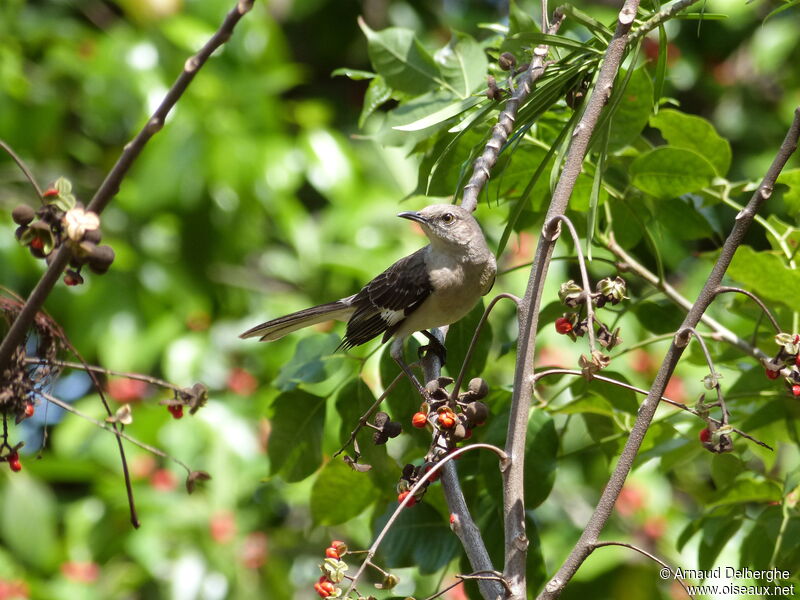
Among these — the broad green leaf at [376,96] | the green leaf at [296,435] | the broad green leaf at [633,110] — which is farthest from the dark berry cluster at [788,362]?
the broad green leaf at [376,96]

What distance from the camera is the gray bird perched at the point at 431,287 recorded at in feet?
9.59

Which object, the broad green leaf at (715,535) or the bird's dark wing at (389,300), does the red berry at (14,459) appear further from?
the broad green leaf at (715,535)

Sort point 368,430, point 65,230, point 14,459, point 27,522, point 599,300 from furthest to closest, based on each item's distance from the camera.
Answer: point 27,522, point 368,430, point 14,459, point 599,300, point 65,230

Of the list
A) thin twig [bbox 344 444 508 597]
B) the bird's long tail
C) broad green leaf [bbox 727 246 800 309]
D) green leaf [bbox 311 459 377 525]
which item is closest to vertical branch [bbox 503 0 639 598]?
thin twig [bbox 344 444 508 597]

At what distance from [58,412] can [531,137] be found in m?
4.55

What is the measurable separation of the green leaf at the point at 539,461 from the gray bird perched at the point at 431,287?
44cm

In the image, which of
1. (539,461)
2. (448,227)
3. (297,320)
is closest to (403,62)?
(448,227)

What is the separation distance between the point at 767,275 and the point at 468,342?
2.75 feet

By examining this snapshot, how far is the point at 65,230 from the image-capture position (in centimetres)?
144

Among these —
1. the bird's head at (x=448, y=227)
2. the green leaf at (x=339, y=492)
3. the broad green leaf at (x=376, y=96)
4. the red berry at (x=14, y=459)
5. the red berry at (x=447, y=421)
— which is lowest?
the red berry at (x=447, y=421)

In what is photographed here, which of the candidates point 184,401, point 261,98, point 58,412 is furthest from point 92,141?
point 184,401

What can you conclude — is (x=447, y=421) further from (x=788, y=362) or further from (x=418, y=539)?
(x=418, y=539)

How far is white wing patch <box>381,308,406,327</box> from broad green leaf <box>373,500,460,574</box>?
647mm

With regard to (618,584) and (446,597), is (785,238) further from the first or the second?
(618,584)
